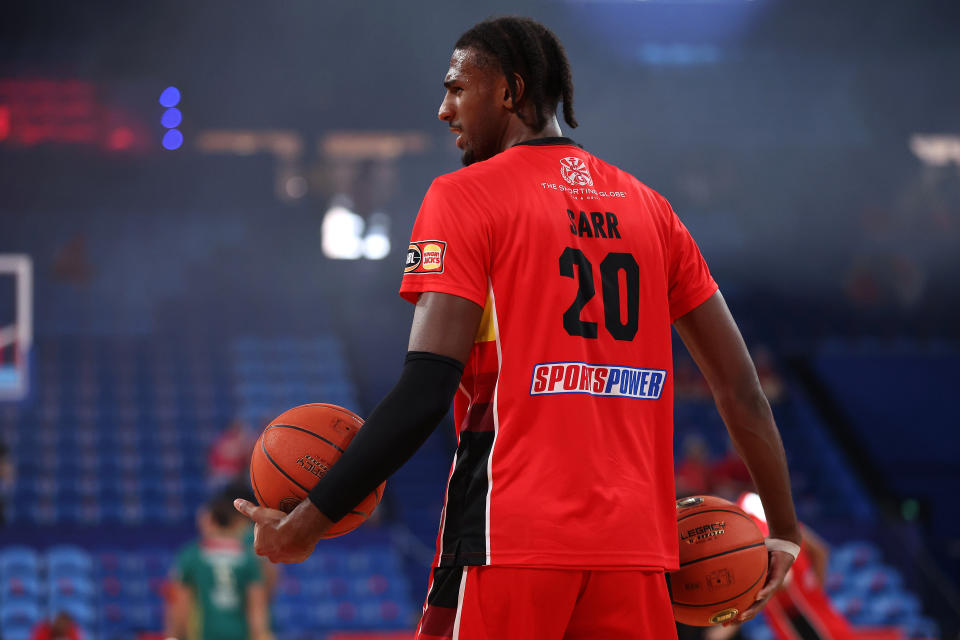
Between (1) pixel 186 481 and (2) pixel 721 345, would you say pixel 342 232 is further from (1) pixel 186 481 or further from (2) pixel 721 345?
(2) pixel 721 345

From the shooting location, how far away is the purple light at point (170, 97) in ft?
50.4

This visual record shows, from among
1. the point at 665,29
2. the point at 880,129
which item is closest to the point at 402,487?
the point at 665,29

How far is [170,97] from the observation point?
15445mm

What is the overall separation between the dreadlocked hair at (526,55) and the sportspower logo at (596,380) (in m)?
0.51

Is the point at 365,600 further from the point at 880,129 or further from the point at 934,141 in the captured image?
the point at 934,141

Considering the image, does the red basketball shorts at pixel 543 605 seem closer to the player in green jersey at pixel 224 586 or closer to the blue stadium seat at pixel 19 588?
the player in green jersey at pixel 224 586

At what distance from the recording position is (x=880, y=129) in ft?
52.1

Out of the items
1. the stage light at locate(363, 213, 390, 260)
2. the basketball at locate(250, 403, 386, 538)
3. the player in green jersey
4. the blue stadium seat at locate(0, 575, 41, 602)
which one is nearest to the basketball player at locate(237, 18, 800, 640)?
the basketball at locate(250, 403, 386, 538)

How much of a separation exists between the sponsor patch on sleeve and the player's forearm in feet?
2.40

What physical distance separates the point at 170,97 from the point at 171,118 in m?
0.30

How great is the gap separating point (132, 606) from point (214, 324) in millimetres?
5762

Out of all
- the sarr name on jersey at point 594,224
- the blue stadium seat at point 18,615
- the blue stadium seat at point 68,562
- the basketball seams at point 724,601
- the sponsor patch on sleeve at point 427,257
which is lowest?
the blue stadium seat at point 18,615

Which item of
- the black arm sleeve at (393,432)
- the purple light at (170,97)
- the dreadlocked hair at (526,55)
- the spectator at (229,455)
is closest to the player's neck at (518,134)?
the dreadlocked hair at (526,55)

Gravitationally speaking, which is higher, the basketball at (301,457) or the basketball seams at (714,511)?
the basketball at (301,457)
